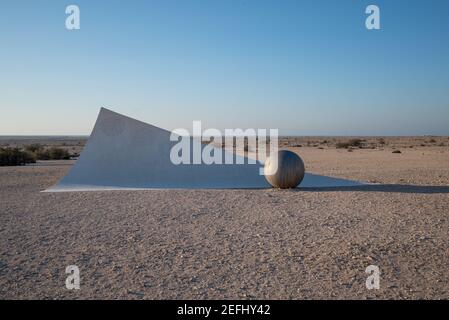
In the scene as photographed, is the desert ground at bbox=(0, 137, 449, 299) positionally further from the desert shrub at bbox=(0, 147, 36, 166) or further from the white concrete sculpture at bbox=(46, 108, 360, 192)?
the desert shrub at bbox=(0, 147, 36, 166)

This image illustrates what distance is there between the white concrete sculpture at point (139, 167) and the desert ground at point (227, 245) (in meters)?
2.49

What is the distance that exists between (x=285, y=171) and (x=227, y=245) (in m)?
6.25

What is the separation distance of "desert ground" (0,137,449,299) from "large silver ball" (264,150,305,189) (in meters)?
1.04

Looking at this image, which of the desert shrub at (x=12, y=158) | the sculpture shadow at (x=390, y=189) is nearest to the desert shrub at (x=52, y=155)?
the desert shrub at (x=12, y=158)

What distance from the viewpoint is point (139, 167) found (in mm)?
14797

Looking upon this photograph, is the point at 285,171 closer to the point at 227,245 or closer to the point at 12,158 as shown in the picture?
the point at 227,245

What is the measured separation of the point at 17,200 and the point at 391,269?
1016cm

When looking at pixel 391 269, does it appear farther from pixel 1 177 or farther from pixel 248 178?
pixel 1 177

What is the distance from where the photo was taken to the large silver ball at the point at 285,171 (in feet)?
42.1

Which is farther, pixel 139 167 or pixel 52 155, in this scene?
pixel 52 155

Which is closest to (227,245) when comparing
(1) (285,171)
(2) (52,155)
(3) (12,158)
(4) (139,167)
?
(1) (285,171)

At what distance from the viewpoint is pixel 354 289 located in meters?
5.08

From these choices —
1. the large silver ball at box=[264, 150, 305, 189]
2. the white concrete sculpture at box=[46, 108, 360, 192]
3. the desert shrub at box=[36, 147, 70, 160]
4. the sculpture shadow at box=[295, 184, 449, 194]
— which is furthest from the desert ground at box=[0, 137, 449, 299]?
the desert shrub at box=[36, 147, 70, 160]
